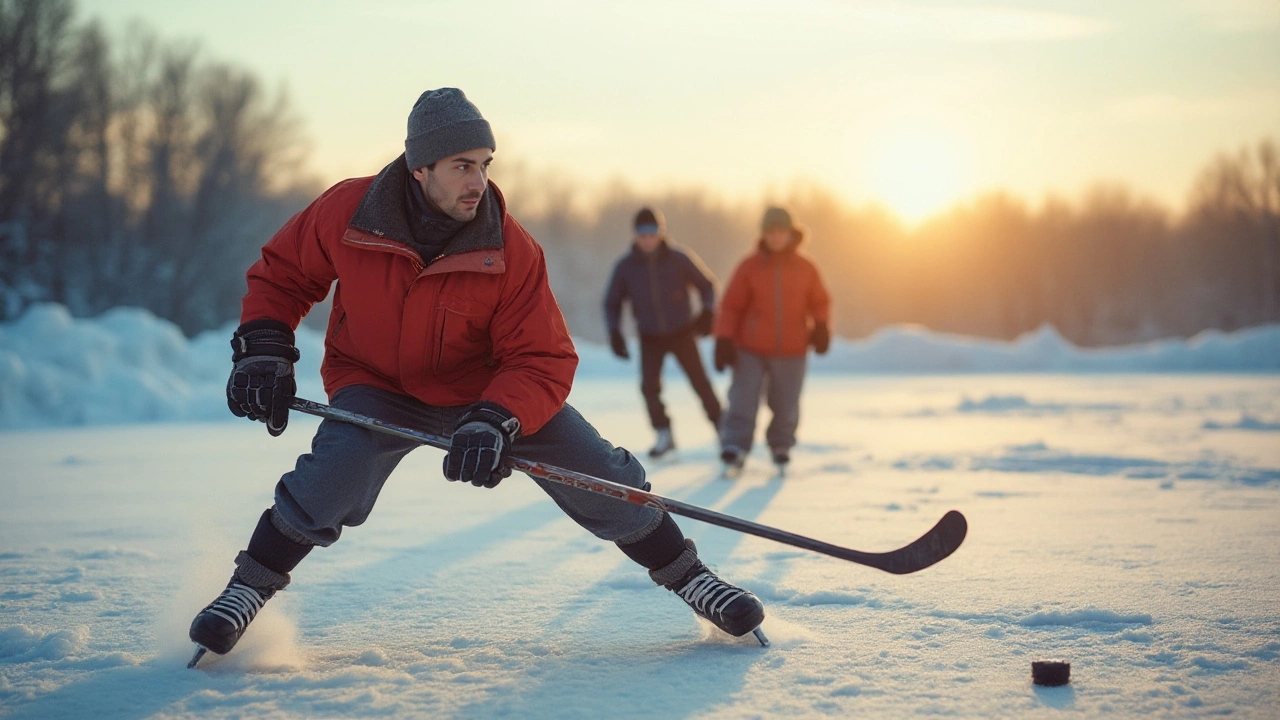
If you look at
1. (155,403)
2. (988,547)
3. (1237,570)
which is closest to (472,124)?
(988,547)

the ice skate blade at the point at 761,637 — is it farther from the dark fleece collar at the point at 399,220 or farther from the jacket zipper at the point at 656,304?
the jacket zipper at the point at 656,304

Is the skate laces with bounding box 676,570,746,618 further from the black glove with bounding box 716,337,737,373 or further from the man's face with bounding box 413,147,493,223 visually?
the black glove with bounding box 716,337,737,373

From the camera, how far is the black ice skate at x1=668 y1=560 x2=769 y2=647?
7.98 ft

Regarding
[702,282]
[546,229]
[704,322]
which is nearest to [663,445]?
[704,322]

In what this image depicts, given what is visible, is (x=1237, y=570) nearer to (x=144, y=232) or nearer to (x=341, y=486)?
(x=341, y=486)

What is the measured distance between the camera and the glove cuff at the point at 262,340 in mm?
2398

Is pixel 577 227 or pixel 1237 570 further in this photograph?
pixel 577 227

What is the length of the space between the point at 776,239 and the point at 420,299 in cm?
396

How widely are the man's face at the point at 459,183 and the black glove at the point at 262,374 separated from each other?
49cm

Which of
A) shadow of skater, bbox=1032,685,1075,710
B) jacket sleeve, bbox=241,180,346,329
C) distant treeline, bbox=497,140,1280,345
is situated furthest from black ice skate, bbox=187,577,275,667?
distant treeline, bbox=497,140,1280,345

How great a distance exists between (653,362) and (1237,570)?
13.6 feet

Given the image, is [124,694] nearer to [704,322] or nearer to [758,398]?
[758,398]

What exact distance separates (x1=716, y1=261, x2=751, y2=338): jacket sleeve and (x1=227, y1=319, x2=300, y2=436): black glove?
3.83 meters

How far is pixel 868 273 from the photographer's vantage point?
173ft
